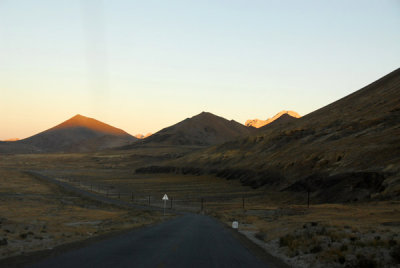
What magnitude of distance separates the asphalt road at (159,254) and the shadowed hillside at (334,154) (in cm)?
4060

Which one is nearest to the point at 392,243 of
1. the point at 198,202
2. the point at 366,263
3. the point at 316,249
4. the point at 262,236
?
the point at 316,249

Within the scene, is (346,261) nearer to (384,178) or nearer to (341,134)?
(384,178)

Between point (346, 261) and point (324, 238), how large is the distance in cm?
605

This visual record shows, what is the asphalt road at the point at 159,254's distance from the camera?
16.4 meters

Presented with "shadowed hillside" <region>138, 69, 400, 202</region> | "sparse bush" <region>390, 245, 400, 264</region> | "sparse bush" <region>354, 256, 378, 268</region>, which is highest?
"shadowed hillside" <region>138, 69, 400, 202</region>

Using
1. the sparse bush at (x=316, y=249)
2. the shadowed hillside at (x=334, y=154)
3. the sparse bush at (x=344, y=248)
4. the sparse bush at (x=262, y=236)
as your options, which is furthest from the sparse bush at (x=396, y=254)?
the shadowed hillside at (x=334, y=154)

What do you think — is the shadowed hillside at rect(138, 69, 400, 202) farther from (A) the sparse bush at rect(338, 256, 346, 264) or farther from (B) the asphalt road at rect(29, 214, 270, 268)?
(A) the sparse bush at rect(338, 256, 346, 264)

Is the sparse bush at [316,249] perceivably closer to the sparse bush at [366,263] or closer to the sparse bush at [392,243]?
the sparse bush at [392,243]

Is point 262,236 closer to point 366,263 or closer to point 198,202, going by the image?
point 366,263

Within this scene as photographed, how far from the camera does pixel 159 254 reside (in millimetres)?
18969

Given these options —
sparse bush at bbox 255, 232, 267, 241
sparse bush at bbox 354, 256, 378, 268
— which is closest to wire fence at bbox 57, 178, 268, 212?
sparse bush at bbox 255, 232, 267, 241

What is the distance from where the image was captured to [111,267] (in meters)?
15.2

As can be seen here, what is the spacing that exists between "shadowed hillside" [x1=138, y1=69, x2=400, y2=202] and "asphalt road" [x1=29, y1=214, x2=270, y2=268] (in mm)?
40596

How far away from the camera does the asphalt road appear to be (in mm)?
16381
